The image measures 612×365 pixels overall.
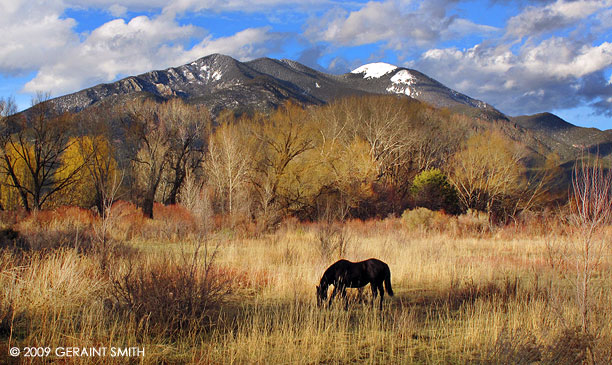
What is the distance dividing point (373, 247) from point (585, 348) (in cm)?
919

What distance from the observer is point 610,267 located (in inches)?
410

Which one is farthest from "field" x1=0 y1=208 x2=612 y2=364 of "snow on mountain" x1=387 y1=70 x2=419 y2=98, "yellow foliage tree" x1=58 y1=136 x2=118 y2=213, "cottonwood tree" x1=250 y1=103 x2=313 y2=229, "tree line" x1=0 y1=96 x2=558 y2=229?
"snow on mountain" x1=387 y1=70 x2=419 y2=98

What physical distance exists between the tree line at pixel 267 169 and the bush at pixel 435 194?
8 centimetres

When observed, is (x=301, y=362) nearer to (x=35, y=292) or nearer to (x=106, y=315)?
(x=106, y=315)

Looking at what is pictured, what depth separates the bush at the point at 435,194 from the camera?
32.2m

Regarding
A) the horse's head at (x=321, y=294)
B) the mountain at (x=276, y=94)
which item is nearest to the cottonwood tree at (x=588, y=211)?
the horse's head at (x=321, y=294)

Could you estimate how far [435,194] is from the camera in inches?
1272

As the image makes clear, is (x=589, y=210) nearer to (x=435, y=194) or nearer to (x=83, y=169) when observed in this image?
(x=435, y=194)

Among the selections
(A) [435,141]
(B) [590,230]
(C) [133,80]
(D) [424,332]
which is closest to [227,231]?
(D) [424,332]

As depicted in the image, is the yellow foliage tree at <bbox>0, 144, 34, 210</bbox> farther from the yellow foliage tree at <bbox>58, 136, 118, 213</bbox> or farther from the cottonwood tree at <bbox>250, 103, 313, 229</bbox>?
the cottonwood tree at <bbox>250, 103, 313, 229</bbox>

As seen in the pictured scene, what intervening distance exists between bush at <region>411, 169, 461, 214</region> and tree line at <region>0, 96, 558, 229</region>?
84mm

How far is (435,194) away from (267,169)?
13.4 m

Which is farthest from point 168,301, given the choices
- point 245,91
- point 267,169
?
point 245,91

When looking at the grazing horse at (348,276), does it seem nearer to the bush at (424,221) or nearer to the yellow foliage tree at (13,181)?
the bush at (424,221)
